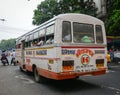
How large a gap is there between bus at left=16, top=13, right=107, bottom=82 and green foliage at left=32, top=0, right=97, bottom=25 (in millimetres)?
20613

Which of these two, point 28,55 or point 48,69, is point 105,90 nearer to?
point 48,69

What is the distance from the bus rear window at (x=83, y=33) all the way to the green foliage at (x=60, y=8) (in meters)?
20.7

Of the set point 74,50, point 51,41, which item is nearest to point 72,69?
→ point 74,50

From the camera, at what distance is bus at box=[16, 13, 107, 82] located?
9383 mm

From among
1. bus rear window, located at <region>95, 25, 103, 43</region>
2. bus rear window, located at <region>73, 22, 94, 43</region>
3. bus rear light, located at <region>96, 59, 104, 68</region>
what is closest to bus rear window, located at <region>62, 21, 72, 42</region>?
bus rear window, located at <region>73, 22, 94, 43</region>

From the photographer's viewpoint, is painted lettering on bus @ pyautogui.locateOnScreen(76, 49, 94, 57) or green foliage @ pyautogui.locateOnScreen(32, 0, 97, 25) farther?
green foliage @ pyautogui.locateOnScreen(32, 0, 97, 25)

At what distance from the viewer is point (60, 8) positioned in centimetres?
3531

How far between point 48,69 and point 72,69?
1136mm

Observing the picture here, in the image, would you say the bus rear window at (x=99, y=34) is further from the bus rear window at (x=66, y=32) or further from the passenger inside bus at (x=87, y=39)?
the bus rear window at (x=66, y=32)

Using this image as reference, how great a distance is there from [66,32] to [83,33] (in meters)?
0.88

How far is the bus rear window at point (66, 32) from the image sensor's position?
9578mm

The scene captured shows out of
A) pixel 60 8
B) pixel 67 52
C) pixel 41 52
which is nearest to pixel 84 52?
pixel 67 52

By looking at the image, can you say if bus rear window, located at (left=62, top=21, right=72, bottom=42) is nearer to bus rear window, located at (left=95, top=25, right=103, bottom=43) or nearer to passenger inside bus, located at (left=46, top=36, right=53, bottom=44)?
passenger inside bus, located at (left=46, top=36, right=53, bottom=44)

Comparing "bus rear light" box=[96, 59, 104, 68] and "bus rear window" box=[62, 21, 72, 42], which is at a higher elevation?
"bus rear window" box=[62, 21, 72, 42]
